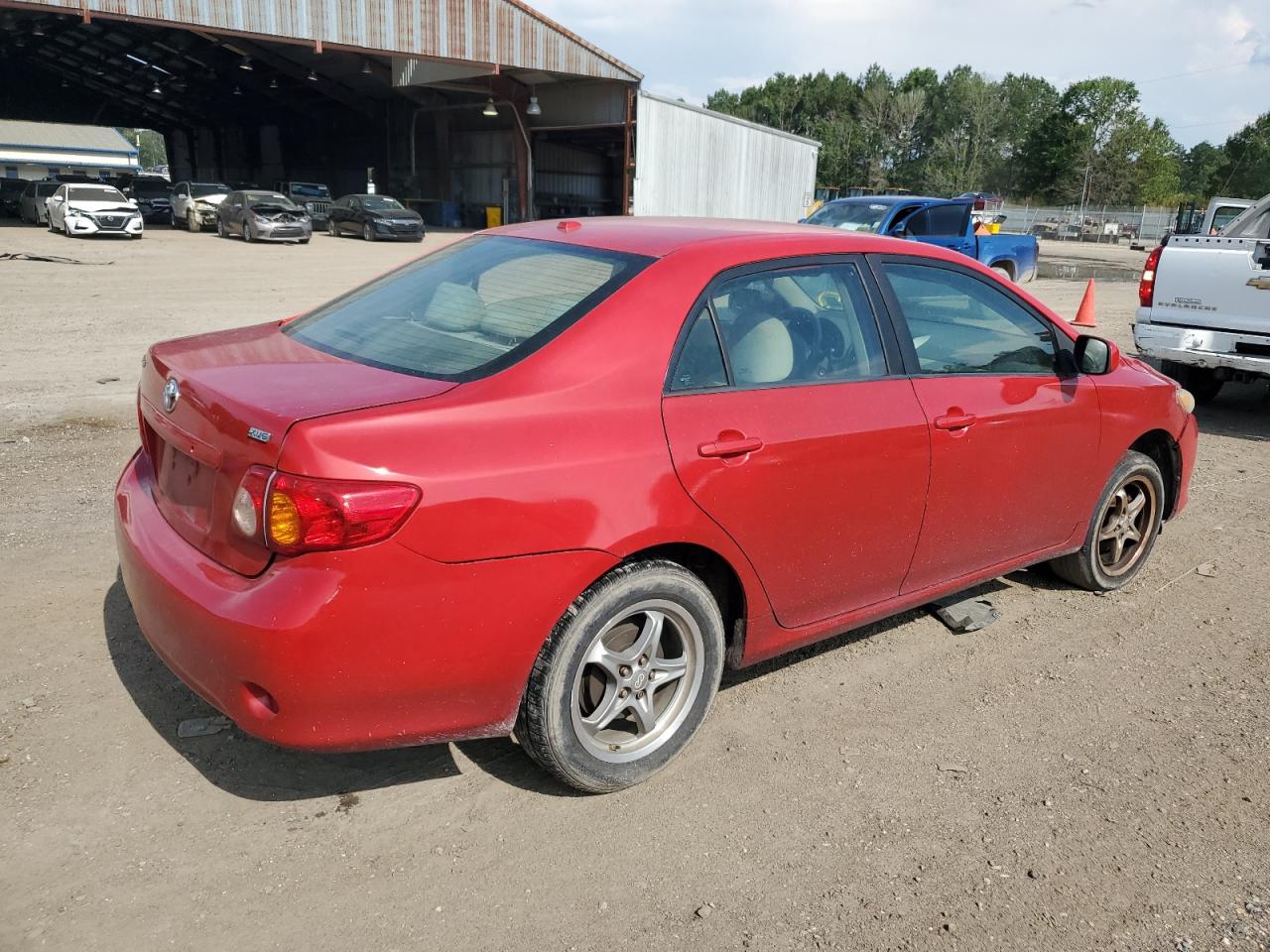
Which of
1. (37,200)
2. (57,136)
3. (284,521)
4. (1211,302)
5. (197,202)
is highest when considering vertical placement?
(57,136)

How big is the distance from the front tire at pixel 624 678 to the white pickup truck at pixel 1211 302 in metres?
6.70

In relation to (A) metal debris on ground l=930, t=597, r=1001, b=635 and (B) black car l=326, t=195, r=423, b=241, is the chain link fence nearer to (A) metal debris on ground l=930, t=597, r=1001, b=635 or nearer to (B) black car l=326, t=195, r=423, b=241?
(B) black car l=326, t=195, r=423, b=241

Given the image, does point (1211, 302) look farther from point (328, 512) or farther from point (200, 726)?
point (200, 726)

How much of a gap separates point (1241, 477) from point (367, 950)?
665 cm

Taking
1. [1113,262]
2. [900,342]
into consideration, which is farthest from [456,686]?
[1113,262]

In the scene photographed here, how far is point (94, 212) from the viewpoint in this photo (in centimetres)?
2666

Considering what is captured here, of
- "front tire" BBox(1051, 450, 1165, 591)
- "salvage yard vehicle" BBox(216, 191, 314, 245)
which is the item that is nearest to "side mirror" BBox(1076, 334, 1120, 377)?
"front tire" BBox(1051, 450, 1165, 591)

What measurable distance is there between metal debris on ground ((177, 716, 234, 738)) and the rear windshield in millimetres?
1283

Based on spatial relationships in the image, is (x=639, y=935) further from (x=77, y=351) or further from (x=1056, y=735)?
(x=77, y=351)

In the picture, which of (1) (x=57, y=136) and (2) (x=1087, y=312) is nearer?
(2) (x=1087, y=312)

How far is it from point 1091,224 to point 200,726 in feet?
218

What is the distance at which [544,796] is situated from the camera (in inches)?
118

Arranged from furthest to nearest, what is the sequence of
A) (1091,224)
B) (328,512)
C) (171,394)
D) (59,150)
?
(59,150)
(1091,224)
(171,394)
(328,512)

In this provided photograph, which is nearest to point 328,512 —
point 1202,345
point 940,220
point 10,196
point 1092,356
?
point 1092,356
